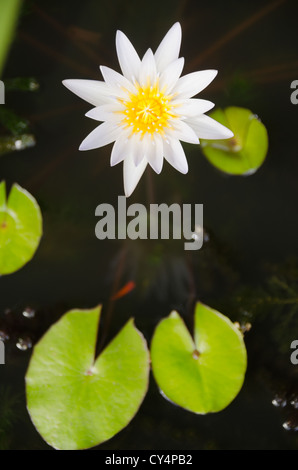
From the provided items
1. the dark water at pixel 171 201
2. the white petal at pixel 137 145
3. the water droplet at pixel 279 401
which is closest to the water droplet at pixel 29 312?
the dark water at pixel 171 201

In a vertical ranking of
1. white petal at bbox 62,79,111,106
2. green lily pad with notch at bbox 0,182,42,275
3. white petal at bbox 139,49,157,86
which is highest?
white petal at bbox 139,49,157,86

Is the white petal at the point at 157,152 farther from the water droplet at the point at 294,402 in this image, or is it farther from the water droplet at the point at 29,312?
the water droplet at the point at 294,402

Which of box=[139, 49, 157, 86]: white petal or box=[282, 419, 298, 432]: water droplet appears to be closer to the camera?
box=[139, 49, 157, 86]: white petal

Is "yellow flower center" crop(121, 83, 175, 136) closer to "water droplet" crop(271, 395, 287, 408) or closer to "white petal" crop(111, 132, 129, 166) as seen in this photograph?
"white petal" crop(111, 132, 129, 166)

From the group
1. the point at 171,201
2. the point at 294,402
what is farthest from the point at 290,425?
the point at 171,201

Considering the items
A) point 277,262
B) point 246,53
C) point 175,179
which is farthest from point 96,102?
point 277,262

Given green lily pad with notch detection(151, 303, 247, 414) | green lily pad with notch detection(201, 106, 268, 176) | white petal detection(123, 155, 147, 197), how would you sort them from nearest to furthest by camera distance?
1. white petal detection(123, 155, 147, 197)
2. green lily pad with notch detection(151, 303, 247, 414)
3. green lily pad with notch detection(201, 106, 268, 176)

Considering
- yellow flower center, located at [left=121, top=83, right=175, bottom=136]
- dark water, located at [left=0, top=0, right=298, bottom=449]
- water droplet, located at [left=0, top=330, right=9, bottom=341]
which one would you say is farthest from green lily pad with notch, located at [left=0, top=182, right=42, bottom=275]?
yellow flower center, located at [left=121, top=83, right=175, bottom=136]
